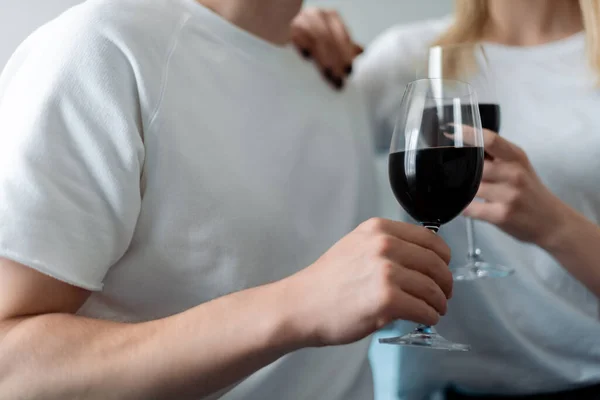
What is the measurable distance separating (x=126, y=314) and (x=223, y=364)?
27cm

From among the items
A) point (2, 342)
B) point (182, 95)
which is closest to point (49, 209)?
point (2, 342)

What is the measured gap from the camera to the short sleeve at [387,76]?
4.48ft

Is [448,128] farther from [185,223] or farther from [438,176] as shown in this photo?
[185,223]

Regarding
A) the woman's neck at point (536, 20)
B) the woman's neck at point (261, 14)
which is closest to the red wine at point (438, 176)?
the woman's neck at point (261, 14)

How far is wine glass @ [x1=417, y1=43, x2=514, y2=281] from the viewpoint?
1.06m

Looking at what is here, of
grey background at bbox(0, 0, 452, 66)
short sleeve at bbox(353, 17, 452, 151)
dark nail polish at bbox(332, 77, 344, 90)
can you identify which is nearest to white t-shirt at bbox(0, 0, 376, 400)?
dark nail polish at bbox(332, 77, 344, 90)

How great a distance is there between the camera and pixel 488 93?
1065mm

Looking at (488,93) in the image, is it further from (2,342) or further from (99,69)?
(2,342)

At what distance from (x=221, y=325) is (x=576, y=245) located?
0.64 m

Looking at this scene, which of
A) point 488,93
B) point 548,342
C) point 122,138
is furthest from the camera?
point 548,342

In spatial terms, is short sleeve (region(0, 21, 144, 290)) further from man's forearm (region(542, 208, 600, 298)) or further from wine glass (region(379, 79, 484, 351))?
man's forearm (region(542, 208, 600, 298))

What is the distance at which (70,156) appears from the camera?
2.60ft

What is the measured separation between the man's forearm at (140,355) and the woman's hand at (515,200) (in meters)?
0.47

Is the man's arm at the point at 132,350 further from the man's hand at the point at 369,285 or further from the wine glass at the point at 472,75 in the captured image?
the wine glass at the point at 472,75
